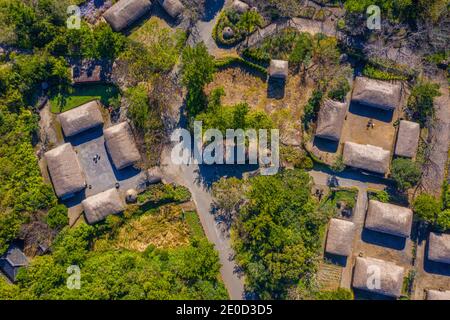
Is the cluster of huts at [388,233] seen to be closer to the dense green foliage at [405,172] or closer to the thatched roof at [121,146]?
the dense green foliage at [405,172]

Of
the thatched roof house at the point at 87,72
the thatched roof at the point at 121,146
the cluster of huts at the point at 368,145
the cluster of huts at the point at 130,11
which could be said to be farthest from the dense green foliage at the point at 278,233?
the cluster of huts at the point at 130,11

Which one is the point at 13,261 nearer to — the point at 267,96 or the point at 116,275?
the point at 116,275

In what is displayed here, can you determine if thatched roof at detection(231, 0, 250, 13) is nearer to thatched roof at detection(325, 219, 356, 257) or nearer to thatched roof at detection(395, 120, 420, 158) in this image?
thatched roof at detection(395, 120, 420, 158)

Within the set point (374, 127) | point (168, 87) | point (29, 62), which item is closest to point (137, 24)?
point (168, 87)

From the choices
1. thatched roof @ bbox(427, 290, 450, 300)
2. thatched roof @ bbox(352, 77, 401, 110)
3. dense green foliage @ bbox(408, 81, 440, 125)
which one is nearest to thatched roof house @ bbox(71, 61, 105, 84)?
thatched roof @ bbox(352, 77, 401, 110)
